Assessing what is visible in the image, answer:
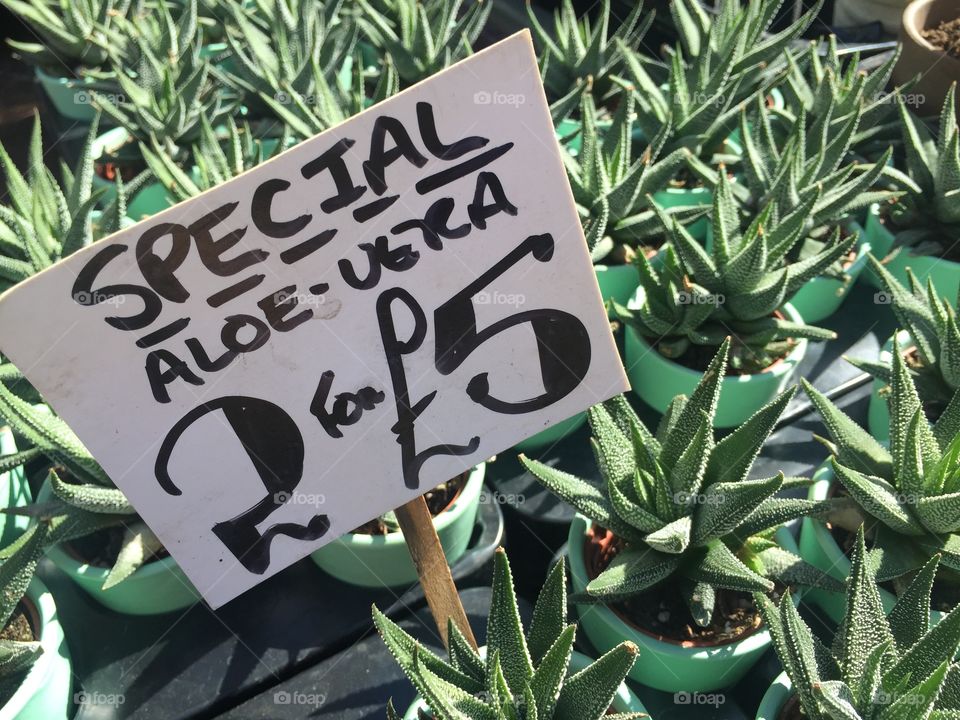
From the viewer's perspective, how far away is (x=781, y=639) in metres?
0.87

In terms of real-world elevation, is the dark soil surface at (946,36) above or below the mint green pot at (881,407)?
above

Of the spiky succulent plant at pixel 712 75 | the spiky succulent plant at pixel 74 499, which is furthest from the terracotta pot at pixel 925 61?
the spiky succulent plant at pixel 74 499

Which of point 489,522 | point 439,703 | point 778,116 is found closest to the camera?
point 439,703

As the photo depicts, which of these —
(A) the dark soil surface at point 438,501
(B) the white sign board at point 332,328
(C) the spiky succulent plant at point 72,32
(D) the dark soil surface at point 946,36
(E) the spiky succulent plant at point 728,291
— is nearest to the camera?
(B) the white sign board at point 332,328

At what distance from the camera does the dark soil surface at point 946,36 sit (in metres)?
1.97

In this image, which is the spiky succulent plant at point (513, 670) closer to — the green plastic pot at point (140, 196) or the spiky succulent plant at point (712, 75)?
the spiky succulent plant at point (712, 75)

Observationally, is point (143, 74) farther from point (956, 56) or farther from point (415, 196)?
point (956, 56)

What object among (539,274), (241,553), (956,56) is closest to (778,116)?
(956,56)

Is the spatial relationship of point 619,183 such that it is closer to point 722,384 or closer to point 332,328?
point 722,384

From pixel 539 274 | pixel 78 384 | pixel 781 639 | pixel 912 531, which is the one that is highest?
pixel 78 384

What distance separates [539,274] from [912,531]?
57cm

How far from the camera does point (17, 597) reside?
3.34ft

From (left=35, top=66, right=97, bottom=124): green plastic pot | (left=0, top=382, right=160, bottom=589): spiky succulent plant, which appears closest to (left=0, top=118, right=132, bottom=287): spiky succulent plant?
(left=0, top=382, right=160, bottom=589): spiky succulent plant

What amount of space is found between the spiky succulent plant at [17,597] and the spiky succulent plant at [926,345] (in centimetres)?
112
